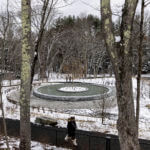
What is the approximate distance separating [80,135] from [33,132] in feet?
5.70

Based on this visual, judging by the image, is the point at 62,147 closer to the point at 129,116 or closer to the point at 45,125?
the point at 45,125

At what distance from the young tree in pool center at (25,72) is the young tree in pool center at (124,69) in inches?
103

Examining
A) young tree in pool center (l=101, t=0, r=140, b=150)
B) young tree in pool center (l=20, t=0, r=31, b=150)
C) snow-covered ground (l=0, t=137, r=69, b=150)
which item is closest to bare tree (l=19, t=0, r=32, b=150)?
young tree in pool center (l=20, t=0, r=31, b=150)

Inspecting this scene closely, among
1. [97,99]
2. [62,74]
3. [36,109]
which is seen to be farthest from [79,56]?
[36,109]

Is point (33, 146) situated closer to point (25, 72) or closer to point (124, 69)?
point (25, 72)

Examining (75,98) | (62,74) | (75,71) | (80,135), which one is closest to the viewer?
(80,135)

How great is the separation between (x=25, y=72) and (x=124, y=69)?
298cm

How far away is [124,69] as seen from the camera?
3.03m

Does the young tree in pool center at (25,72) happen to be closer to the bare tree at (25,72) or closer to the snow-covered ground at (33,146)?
the bare tree at (25,72)

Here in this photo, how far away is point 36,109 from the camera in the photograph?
10992 mm

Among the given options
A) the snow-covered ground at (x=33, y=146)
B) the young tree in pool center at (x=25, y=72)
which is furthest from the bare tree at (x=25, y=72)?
the snow-covered ground at (x=33, y=146)

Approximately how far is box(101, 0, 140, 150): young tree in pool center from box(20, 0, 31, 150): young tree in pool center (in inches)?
103

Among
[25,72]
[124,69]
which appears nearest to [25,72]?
[25,72]

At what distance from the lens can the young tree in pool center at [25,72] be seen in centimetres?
505
